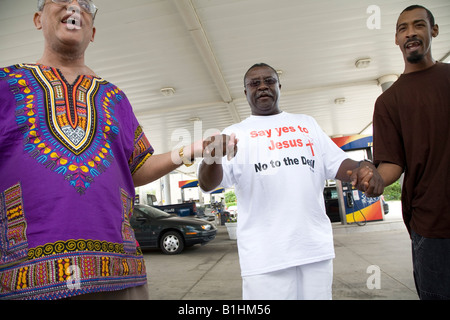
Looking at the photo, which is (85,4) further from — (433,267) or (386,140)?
(433,267)

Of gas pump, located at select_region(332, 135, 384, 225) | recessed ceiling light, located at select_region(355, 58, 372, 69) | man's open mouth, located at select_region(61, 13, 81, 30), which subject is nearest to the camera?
man's open mouth, located at select_region(61, 13, 81, 30)

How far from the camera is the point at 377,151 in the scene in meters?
1.68

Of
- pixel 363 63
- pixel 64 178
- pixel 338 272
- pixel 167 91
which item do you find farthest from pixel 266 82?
pixel 167 91

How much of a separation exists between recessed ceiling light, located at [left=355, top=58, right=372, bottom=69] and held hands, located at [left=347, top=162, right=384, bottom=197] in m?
7.08

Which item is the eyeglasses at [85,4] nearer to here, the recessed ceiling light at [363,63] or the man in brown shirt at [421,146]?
the man in brown shirt at [421,146]

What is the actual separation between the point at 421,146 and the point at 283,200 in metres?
0.73

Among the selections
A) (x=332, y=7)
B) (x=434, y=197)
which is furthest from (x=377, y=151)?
(x=332, y=7)

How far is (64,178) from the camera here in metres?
0.92

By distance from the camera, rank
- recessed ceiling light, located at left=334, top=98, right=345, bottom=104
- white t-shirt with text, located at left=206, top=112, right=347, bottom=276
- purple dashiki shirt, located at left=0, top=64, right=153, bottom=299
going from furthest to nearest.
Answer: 1. recessed ceiling light, located at left=334, top=98, right=345, bottom=104
2. white t-shirt with text, located at left=206, top=112, right=347, bottom=276
3. purple dashiki shirt, located at left=0, top=64, right=153, bottom=299

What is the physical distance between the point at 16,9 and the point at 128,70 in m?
2.69

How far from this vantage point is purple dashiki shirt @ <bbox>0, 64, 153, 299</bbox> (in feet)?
2.91

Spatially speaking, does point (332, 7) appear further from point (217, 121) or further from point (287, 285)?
point (217, 121)

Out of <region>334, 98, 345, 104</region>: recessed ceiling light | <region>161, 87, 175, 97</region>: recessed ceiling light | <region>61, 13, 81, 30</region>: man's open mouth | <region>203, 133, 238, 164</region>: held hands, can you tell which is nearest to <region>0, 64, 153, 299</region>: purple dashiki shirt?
<region>61, 13, 81, 30</region>: man's open mouth

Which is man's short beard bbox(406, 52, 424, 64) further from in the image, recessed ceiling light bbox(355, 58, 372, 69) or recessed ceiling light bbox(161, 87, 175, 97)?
recessed ceiling light bbox(161, 87, 175, 97)
